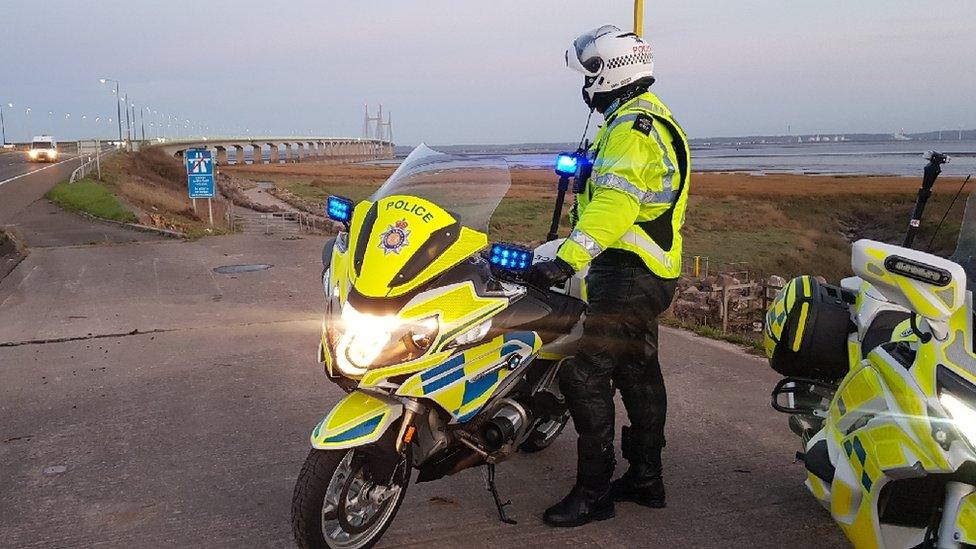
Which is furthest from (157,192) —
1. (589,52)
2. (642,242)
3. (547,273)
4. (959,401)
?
(959,401)

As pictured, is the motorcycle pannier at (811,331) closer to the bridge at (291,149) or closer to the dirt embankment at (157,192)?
the dirt embankment at (157,192)

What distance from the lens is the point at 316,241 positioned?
14.4m

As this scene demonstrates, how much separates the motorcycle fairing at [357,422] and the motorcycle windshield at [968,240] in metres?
2.12

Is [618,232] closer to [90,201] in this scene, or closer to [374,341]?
[374,341]

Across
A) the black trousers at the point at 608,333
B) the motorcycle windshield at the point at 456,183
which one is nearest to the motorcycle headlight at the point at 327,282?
the motorcycle windshield at the point at 456,183

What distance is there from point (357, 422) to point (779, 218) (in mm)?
44526

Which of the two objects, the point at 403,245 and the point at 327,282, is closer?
the point at 403,245

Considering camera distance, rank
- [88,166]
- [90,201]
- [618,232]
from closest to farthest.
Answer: [618,232] → [90,201] → [88,166]

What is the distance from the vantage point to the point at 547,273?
9.96 ft

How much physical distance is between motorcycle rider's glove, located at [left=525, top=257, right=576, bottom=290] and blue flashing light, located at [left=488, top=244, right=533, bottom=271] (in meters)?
0.05

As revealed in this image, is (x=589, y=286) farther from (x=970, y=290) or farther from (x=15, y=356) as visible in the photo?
(x=15, y=356)

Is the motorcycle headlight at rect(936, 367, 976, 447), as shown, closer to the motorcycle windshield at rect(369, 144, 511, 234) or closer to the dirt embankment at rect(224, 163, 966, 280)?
the motorcycle windshield at rect(369, 144, 511, 234)

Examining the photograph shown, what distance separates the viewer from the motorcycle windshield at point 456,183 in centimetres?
325

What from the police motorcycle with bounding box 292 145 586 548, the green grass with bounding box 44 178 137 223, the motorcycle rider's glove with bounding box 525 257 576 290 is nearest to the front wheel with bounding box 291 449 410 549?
the police motorcycle with bounding box 292 145 586 548
